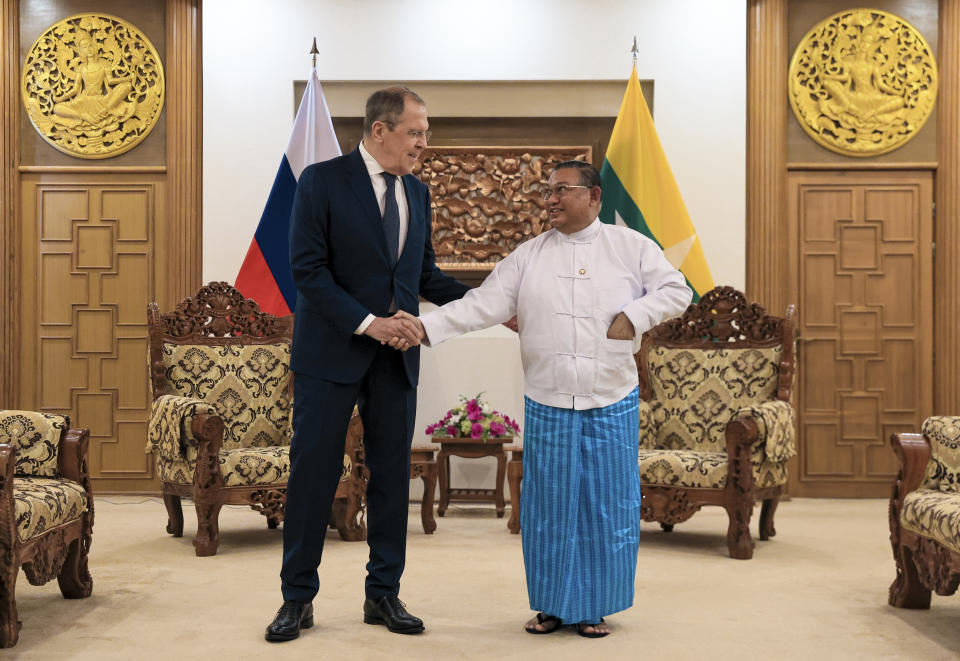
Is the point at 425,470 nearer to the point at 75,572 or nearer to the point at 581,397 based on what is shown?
the point at 75,572

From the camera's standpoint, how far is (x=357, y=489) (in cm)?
446

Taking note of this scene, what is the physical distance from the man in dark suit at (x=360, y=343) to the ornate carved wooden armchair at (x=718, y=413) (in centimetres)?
171

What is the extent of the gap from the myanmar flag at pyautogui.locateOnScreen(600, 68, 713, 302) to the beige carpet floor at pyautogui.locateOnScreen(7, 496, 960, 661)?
58.8 inches

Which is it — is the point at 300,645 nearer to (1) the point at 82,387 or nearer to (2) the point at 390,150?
(2) the point at 390,150

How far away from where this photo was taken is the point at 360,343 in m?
2.70

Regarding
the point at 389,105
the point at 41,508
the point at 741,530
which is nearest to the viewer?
the point at 389,105

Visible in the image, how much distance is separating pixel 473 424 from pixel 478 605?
198 cm

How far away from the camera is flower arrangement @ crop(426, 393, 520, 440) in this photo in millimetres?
5094

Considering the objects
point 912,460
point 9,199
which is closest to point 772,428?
point 912,460

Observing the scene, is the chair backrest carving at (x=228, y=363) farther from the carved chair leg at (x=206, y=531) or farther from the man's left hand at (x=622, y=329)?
the man's left hand at (x=622, y=329)

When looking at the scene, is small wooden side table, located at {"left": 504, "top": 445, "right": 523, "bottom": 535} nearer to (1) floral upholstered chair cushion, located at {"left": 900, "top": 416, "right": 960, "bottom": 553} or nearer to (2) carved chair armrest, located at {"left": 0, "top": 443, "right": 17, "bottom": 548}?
(1) floral upholstered chair cushion, located at {"left": 900, "top": 416, "right": 960, "bottom": 553}

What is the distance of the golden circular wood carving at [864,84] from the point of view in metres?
5.79

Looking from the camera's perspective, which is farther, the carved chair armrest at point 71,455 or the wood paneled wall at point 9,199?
the wood paneled wall at point 9,199

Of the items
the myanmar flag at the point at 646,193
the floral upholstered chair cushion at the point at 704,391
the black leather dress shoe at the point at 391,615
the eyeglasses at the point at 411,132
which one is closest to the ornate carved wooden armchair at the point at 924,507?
the floral upholstered chair cushion at the point at 704,391
